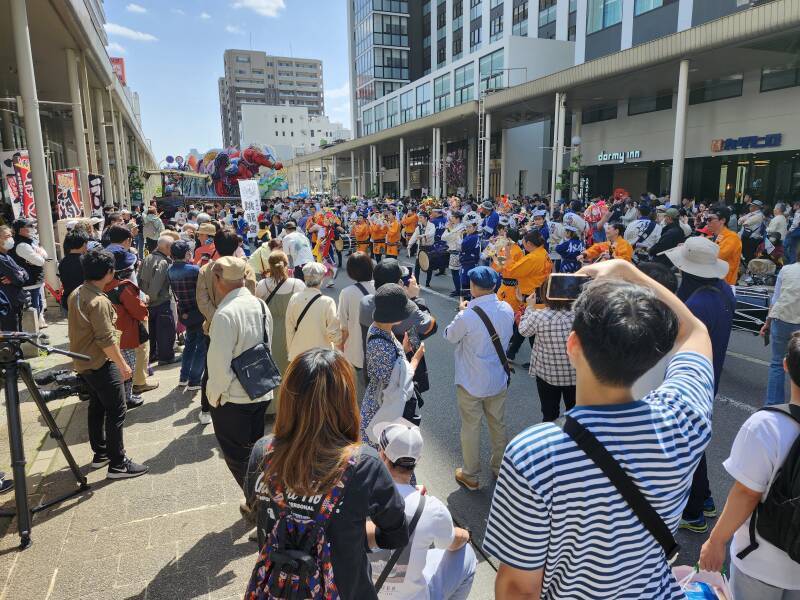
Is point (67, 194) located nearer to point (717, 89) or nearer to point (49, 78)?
→ point (49, 78)

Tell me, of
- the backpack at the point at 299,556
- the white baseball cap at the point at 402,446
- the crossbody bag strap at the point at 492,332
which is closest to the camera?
the backpack at the point at 299,556

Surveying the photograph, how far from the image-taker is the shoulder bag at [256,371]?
3.61 metres

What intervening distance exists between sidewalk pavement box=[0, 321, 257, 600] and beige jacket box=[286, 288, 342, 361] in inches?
49.1

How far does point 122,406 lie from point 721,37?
59.0ft

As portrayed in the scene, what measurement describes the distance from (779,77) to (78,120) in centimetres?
2274

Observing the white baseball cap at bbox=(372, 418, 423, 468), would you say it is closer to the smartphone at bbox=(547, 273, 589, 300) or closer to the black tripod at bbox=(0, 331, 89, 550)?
the smartphone at bbox=(547, 273, 589, 300)

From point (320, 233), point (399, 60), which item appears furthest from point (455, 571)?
point (399, 60)

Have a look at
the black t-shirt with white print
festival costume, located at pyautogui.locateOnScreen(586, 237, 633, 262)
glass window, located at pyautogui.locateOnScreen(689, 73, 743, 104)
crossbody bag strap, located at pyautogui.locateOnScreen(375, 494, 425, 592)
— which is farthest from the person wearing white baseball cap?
glass window, located at pyautogui.locateOnScreen(689, 73, 743, 104)

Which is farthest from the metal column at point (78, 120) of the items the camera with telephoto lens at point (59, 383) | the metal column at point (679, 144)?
the metal column at point (679, 144)

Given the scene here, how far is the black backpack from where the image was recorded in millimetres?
1989

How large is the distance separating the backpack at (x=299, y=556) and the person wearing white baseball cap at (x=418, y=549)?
290 millimetres

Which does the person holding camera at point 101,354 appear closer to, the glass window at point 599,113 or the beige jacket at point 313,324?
the beige jacket at point 313,324

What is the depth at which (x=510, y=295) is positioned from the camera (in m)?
7.61

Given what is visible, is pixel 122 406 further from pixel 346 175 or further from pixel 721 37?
pixel 346 175
